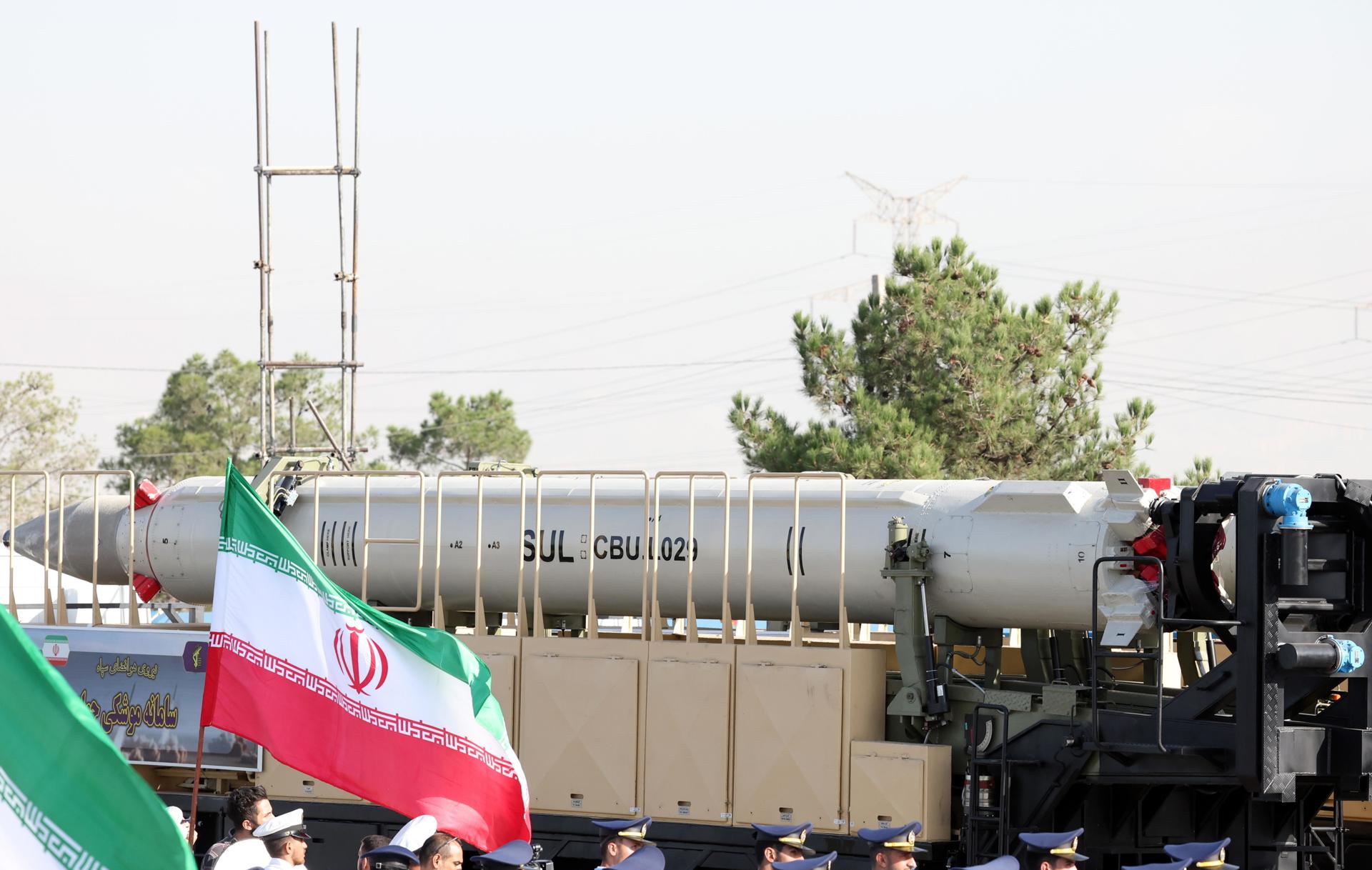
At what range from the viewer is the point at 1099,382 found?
27250mm

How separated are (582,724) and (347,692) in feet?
14.0

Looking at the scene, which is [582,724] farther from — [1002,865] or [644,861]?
[1002,865]

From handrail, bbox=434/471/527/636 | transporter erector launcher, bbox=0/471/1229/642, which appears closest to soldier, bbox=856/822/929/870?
transporter erector launcher, bbox=0/471/1229/642

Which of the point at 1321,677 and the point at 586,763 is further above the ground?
the point at 1321,677

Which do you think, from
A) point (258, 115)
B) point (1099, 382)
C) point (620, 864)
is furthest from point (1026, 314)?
point (620, 864)

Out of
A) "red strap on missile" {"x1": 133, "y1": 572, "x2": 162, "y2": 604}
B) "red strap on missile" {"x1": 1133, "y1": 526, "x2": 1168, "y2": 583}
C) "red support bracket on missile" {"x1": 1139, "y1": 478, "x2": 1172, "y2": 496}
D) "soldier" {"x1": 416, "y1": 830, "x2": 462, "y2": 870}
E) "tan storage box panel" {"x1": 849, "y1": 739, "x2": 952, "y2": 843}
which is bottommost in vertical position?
"tan storage box panel" {"x1": 849, "y1": 739, "x2": 952, "y2": 843}

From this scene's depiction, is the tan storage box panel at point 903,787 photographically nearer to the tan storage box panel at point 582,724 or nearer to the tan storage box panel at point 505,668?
the tan storage box panel at point 582,724

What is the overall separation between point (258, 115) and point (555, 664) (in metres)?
7.70

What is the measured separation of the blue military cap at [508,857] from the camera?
8.19 metres

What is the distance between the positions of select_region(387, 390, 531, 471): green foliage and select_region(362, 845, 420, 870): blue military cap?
56.9 metres

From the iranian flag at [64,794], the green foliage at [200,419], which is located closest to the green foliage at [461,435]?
the green foliage at [200,419]

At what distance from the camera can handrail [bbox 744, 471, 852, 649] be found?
42.9 feet

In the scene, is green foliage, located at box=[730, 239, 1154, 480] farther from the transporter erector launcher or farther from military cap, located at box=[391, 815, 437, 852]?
military cap, located at box=[391, 815, 437, 852]

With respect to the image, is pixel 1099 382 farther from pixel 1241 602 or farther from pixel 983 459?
pixel 1241 602
